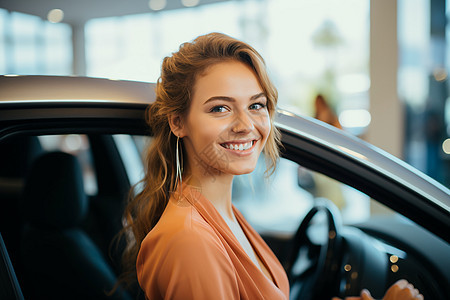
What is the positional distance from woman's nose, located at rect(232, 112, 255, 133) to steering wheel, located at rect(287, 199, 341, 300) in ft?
2.37

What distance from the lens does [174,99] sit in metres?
0.80

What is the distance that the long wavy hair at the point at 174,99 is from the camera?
79 centimetres

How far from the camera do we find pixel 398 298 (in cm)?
88

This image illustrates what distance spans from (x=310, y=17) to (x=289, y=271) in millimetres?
3928

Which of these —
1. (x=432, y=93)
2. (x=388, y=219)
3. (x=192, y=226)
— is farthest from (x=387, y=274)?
(x=432, y=93)

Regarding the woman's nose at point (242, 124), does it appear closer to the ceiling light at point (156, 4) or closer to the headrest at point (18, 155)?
the headrest at point (18, 155)

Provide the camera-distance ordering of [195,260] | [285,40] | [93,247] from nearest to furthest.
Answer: [195,260], [93,247], [285,40]

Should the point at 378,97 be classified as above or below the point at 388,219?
above

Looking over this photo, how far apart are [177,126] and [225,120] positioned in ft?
0.37

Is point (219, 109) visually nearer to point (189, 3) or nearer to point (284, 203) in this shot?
point (189, 3)

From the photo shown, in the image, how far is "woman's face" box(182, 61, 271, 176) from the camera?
77 centimetres

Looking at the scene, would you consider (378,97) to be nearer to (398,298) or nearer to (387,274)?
(387,274)

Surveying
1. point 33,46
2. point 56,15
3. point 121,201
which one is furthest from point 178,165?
point 56,15

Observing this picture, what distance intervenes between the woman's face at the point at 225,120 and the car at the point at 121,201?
11 cm
